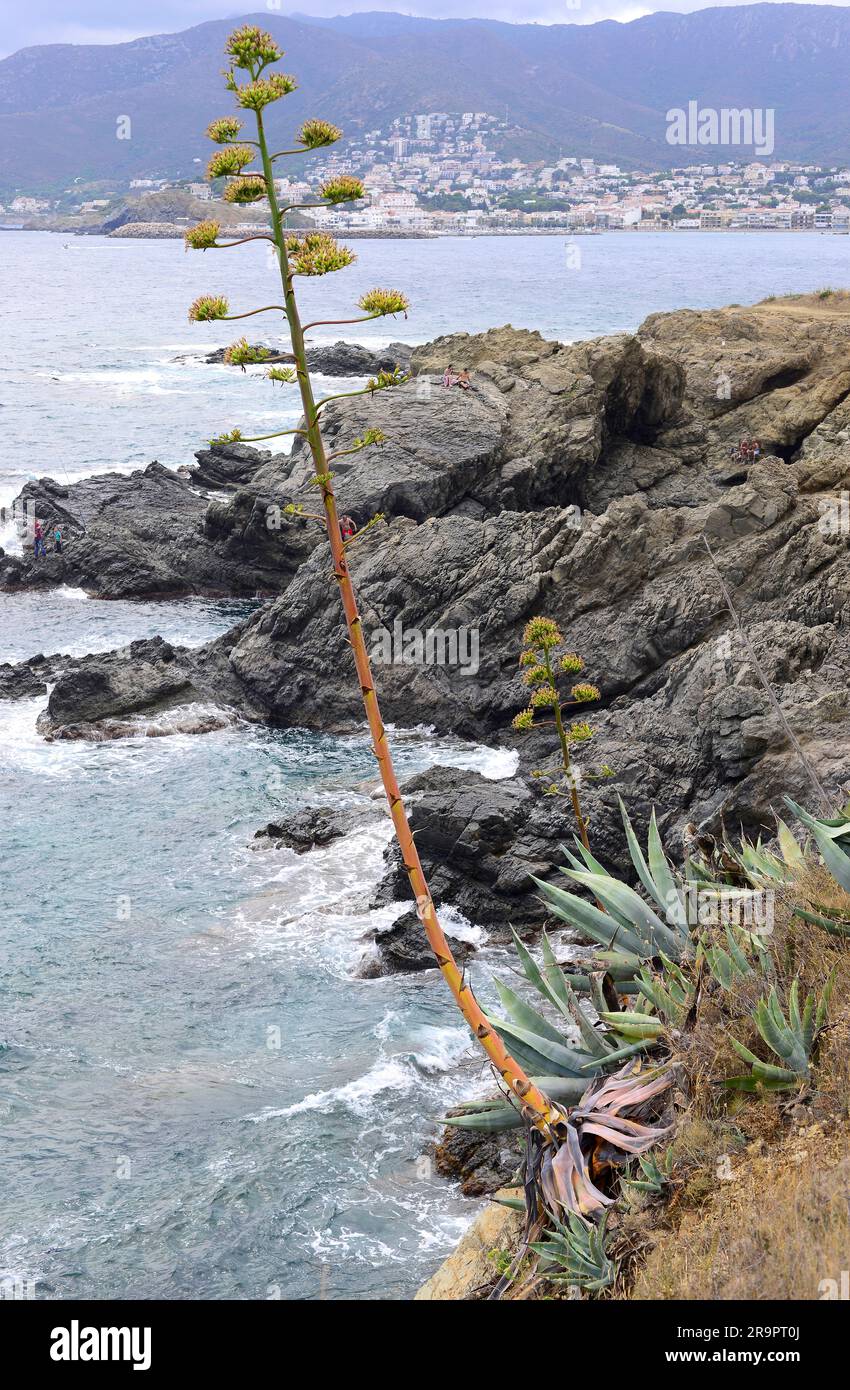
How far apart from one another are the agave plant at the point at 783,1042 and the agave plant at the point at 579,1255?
103cm

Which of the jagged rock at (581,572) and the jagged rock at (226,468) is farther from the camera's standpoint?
the jagged rock at (226,468)

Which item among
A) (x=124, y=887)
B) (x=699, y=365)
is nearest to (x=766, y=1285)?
(x=124, y=887)

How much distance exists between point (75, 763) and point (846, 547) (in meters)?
14.6

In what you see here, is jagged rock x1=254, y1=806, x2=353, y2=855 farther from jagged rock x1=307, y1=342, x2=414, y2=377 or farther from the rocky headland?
jagged rock x1=307, y1=342, x2=414, y2=377

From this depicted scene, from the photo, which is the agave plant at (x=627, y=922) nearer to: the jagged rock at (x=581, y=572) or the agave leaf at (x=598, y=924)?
the agave leaf at (x=598, y=924)

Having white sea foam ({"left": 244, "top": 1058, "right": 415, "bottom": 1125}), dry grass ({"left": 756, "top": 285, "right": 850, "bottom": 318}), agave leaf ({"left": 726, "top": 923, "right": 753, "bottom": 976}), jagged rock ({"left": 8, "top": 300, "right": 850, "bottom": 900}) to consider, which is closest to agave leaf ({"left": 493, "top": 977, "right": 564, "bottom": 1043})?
agave leaf ({"left": 726, "top": 923, "right": 753, "bottom": 976})

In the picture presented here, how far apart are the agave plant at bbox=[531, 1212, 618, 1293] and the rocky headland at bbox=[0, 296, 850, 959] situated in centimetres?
917

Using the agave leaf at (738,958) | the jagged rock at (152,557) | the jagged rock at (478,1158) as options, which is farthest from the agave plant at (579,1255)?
the jagged rock at (152,557)

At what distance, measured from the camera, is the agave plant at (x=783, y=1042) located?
5.90 meters

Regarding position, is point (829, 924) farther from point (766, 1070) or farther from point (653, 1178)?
point (653, 1178)

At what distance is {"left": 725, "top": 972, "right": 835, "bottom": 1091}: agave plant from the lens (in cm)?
590

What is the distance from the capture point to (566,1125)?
6.29 metres

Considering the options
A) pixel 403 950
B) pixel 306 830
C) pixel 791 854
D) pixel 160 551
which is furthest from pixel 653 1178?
pixel 160 551
